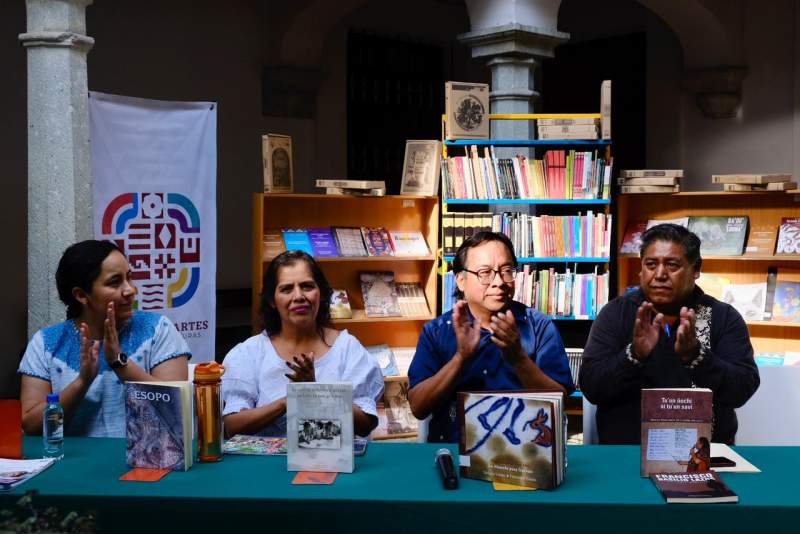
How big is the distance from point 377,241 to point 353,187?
0.41 metres

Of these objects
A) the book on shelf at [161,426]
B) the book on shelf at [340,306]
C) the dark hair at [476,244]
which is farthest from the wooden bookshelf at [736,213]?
the book on shelf at [161,426]

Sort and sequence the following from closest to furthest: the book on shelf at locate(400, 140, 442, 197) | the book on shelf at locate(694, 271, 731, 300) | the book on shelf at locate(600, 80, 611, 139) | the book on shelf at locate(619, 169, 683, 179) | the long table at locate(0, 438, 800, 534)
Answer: the long table at locate(0, 438, 800, 534) < the book on shelf at locate(600, 80, 611, 139) < the book on shelf at locate(400, 140, 442, 197) < the book on shelf at locate(619, 169, 683, 179) < the book on shelf at locate(694, 271, 731, 300)

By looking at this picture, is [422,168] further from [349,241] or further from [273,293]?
[273,293]

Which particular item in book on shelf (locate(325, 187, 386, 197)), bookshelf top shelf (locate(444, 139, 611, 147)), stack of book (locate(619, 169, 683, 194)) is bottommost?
book on shelf (locate(325, 187, 386, 197))

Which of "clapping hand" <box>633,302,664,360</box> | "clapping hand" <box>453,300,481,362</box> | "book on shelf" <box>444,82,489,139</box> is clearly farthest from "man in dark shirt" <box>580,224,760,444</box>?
"book on shelf" <box>444,82,489,139</box>

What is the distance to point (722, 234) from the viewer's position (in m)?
6.52

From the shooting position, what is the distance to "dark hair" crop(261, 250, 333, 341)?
3357mm

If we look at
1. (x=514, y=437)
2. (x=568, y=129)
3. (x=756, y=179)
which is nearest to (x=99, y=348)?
(x=514, y=437)

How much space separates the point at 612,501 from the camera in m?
2.40

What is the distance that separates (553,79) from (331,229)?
512cm

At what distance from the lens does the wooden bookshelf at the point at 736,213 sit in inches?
252

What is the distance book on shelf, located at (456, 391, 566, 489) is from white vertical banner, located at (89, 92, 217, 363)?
2.74 meters

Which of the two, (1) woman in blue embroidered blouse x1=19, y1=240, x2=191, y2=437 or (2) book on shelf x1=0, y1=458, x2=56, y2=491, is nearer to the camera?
(2) book on shelf x1=0, y1=458, x2=56, y2=491

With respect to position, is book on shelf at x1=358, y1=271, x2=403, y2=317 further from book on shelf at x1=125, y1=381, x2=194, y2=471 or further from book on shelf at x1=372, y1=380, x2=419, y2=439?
book on shelf at x1=125, y1=381, x2=194, y2=471
